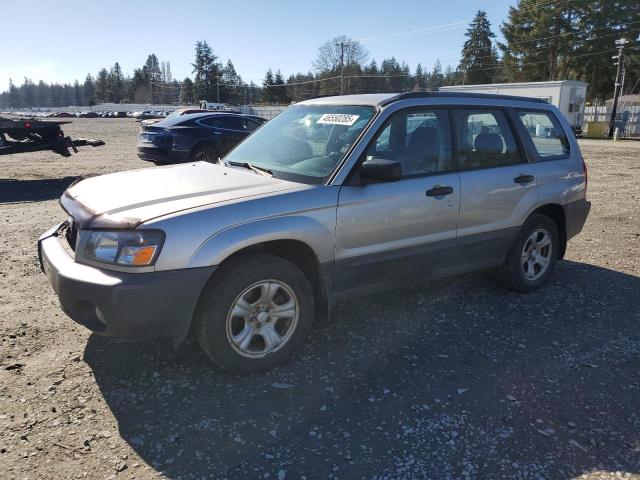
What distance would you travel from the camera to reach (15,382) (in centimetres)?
331

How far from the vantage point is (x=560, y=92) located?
3422 cm

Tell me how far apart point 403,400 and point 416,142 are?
6.60 ft

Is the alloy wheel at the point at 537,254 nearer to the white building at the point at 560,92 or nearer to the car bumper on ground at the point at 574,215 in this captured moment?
the car bumper on ground at the point at 574,215

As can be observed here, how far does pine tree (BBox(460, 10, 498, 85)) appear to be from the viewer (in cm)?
7500

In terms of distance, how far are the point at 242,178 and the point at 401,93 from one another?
4.91 ft

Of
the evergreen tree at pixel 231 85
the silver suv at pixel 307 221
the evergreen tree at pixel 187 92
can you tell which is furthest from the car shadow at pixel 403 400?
the evergreen tree at pixel 187 92

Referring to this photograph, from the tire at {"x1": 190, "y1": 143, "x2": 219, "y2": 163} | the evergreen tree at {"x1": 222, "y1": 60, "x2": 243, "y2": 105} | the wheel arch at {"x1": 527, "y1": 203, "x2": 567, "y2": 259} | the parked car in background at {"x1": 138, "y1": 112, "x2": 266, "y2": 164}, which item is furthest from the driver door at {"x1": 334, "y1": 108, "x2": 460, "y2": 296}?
the evergreen tree at {"x1": 222, "y1": 60, "x2": 243, "y2": 105}

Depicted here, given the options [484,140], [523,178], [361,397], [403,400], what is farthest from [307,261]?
[523,178]

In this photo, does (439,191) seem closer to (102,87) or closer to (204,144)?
(204,144)

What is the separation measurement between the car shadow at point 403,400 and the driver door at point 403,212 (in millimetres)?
560

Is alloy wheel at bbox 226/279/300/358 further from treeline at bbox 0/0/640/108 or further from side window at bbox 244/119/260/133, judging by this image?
treeline at bbox 0/0/640/108

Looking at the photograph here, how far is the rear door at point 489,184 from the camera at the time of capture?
14.2 feet

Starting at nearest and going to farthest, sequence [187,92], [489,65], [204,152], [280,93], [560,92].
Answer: [204,152], [560,92], [489,65], [280,93], [187,92]

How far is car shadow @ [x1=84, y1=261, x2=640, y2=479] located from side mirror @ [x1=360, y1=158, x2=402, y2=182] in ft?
4.23
